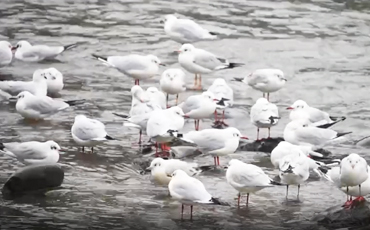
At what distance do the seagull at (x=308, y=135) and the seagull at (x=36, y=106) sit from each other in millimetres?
2503

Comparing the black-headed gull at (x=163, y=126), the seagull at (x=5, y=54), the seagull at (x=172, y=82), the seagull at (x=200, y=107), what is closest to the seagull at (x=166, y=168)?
the black-headed gull at (x=163, y=126)

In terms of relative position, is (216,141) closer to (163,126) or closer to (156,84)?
(163,126)

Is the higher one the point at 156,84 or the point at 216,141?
the point at 216,141

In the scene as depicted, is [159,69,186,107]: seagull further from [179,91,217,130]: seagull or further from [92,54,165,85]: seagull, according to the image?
[179,91,217,130]: seagull

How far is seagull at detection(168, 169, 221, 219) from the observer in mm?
7898

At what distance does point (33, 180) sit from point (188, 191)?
55.2 inches

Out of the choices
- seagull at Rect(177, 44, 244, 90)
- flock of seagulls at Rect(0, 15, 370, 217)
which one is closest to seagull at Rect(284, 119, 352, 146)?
flock of seagulls at Rect(0, 15, 370, 217)

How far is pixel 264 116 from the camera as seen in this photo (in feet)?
32.5

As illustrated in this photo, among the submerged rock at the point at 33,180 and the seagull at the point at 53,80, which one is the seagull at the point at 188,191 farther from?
the seagull at the point at 53,80

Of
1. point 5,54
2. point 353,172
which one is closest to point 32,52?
point 5,54

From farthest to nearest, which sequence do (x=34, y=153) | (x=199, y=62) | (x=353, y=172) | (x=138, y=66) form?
(x=199, y=62), (x=138, y=66), (x=34, y=153), (x=353, y=172)

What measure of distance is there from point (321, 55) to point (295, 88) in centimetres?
172

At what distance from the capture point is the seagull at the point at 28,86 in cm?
1121

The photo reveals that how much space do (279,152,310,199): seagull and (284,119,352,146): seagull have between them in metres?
1.08
